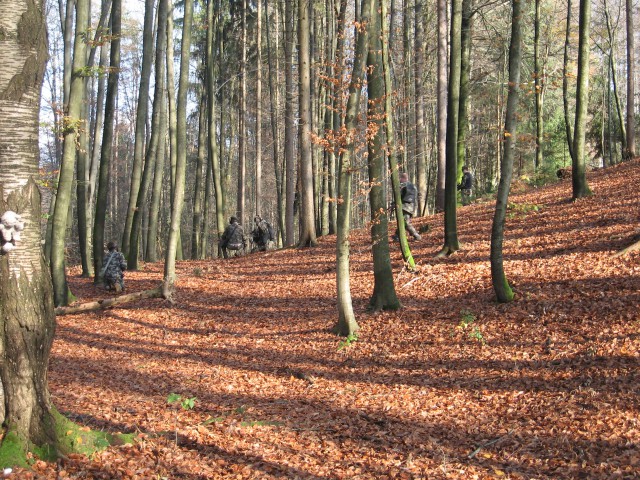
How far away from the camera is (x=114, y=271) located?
46.0 ft

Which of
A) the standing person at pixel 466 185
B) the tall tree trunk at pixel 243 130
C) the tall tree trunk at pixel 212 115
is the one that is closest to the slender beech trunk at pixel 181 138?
the tall tree trunk at pixel 212 115

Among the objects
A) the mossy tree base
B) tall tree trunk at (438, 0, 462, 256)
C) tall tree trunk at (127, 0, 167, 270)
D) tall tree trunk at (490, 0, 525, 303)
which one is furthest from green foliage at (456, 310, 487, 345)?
tall tree trunk at (127, 0, 167, 270)

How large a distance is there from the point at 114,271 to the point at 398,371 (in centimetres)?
874

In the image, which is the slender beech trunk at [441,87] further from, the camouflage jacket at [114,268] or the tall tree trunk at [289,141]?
the camouflage jacket at [114,268]

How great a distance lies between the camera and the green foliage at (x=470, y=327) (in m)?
8.45

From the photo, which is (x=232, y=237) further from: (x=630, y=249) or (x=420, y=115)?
(x=630, y=249)

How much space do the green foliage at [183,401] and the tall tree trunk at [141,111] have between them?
1046 cm

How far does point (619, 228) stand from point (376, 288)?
5.09m

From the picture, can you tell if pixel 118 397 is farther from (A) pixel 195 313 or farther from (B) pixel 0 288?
(A) pixel 195 313

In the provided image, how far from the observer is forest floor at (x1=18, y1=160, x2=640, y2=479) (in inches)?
208

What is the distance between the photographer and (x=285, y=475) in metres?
5.04

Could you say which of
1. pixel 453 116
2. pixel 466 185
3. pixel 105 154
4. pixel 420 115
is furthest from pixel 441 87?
pixel 105 154

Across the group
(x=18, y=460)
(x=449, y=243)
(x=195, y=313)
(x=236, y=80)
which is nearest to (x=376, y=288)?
(x=449, y=243)

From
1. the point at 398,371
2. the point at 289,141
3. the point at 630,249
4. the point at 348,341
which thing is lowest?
the point at 398,371
